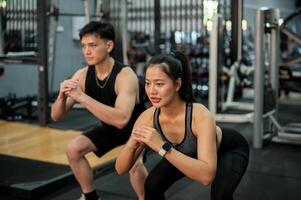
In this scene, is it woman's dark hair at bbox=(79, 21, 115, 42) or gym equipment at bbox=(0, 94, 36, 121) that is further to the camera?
gym equipment at bbox=(0, 94, 36, 121)

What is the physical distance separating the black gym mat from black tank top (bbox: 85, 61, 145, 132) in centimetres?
81

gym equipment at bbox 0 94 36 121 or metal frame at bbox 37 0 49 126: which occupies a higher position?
metal frame at bbox 37 0 49 126

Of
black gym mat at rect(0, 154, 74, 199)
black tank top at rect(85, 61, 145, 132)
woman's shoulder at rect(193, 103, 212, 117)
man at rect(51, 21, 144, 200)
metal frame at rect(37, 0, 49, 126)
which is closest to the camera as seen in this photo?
woman's shoulder at rect(193, 103, 212, 117)

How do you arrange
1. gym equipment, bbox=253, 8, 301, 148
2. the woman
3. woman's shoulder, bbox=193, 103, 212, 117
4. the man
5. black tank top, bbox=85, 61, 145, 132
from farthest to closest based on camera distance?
1. gym equipment, bbox=253, 8, 301, 148
2. black tank top, bbox=85, 61, 145, 132
3. the man
4. woman's shoulder, bbox=193, 103, 212, 117
5. the woman

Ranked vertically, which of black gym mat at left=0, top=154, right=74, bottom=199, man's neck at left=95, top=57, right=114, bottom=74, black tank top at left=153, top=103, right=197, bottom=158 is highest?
man's neck at left=95, top=57, right=114, bottom=74

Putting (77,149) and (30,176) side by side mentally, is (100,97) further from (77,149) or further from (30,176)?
(30,176)

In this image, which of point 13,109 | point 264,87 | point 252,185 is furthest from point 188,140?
point 13,109

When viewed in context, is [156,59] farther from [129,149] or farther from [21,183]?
[21,183]

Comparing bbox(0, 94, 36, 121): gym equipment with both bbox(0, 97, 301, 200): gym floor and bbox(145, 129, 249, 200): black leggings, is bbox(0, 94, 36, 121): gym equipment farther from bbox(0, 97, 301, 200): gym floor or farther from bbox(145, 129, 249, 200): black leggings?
bbox(145, 129, 249, 200): black leggings

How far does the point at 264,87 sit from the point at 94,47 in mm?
2442

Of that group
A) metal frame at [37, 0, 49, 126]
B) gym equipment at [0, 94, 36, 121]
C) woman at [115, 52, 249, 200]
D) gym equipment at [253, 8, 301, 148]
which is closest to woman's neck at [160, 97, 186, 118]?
woman at [115, 52, 249, 200]

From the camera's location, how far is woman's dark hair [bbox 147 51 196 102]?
1.66 metres

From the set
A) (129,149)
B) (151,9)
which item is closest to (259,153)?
(129,149)

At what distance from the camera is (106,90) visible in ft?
7.62
